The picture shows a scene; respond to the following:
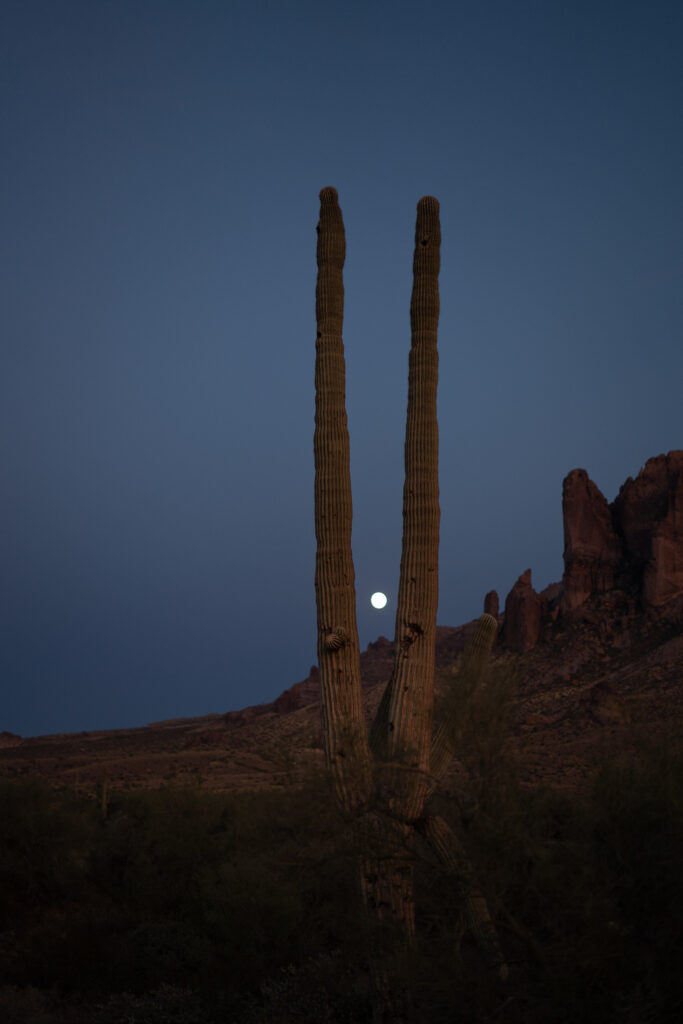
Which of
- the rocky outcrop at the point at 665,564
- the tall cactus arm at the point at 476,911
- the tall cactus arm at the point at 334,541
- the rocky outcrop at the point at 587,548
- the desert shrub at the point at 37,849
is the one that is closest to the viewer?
the tall cactus arm at the point at 476,911

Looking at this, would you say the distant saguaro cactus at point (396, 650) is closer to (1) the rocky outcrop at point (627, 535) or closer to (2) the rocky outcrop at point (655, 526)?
(2) the rocky outcrop at point (655, 526)

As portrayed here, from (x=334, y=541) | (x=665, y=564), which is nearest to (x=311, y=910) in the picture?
(x=334, y=541)

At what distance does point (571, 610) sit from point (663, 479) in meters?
9.83

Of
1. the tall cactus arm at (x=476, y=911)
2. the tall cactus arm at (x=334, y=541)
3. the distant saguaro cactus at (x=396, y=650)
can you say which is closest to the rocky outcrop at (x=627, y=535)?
the distant saguaro cactus at (x=396, y=650)

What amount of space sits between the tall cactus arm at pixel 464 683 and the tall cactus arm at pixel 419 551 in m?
0.22

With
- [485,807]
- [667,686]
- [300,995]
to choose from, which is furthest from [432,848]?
[667,686]

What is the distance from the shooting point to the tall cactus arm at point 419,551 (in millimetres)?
7148

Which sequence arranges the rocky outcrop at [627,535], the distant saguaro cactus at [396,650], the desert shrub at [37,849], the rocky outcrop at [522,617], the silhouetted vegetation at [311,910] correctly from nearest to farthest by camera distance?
the silhouetted vegetation at [311,910] → the distant saguaro cactus at [396,650] → the desert shrub at [37,849] → the rocky outcrop at [627,535] → the rocky outcrop at [522,617]

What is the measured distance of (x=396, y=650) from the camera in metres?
7.58

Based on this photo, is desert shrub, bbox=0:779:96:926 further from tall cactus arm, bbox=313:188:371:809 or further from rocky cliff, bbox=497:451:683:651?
rocky cliff, bbox=497:451:683:651

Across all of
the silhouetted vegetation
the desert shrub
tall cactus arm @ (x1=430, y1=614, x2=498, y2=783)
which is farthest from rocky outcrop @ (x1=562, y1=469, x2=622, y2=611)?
tall cactus arm @ (x1=430, y1=614, x2=498, y2=783)

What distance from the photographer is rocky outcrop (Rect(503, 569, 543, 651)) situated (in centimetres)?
4150

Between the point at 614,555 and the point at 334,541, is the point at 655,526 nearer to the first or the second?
the point at 614,555

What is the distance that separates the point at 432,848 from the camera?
20.9 ft
